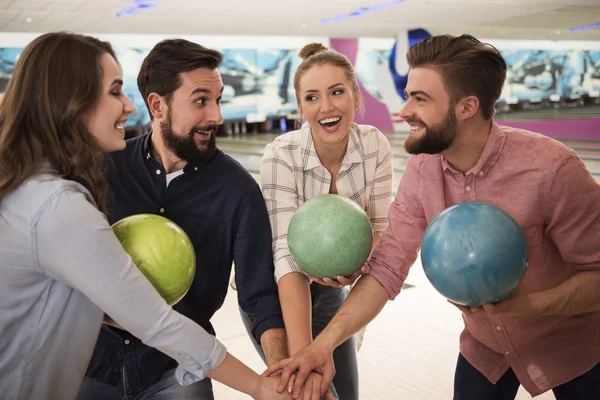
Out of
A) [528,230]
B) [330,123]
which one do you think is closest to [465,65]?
[528,230]

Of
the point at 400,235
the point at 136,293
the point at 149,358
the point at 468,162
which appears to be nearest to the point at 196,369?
the point at 136,293

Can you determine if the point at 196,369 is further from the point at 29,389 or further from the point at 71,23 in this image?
the point at 71,23

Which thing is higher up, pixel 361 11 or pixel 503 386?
pixel 503 386

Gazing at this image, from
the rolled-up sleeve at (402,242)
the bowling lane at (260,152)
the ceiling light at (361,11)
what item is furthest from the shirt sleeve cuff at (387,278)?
the ceiling light at (361,11)

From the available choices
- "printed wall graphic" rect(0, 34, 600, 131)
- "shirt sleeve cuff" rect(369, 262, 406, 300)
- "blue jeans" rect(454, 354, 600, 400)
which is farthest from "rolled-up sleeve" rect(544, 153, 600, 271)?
"printed wall graphic" rect(0, 34, 600, 131)

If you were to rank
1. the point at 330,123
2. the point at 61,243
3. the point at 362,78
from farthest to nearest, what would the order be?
the point at 362,78, the point at 330,123, the point at 61,243

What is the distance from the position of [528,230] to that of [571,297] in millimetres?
183

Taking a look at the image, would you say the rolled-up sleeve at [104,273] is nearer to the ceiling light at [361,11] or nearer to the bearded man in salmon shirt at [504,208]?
the bearded man in salmon shirt at [504,208]

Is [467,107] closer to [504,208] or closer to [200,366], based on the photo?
[504,208]

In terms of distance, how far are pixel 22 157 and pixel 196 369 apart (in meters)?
0.54

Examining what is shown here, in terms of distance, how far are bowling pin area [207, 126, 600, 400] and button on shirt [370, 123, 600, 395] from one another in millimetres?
1043

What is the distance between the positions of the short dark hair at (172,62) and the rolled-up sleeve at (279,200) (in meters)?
0.36

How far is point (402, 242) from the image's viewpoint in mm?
1689

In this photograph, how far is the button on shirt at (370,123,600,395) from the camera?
55.8 inches
